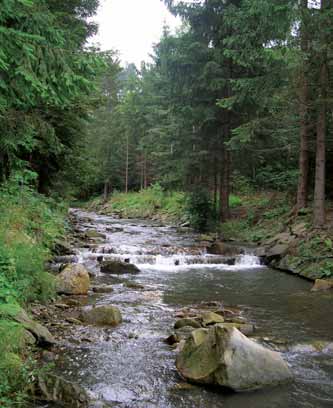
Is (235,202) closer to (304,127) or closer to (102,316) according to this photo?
(304,127)

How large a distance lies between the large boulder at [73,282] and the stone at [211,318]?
326 cm

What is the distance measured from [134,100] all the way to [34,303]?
134 feet

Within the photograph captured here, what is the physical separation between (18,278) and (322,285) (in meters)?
7.82

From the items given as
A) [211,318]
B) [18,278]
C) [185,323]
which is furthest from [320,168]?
[18,278]

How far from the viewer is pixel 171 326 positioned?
7.62 meters

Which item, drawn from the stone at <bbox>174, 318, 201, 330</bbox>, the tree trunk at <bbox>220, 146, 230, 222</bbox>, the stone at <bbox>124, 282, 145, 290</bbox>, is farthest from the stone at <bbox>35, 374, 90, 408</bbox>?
the tree trunk at <bbox>220, 146, 230, 222</bbox>

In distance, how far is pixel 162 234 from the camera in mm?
21812

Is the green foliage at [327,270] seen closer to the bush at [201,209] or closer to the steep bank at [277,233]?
the steep bank at [277,233]

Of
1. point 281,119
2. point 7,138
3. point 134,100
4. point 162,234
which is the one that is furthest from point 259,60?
point 134,100

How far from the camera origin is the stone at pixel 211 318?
754 cm

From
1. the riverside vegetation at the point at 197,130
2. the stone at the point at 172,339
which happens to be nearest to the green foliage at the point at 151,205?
the riverside vegetation at the point at 197,130

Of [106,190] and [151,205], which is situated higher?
[106,190]

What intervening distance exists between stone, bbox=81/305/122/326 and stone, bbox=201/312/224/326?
163 centimetres

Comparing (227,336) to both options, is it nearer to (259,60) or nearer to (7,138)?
(7,138)
